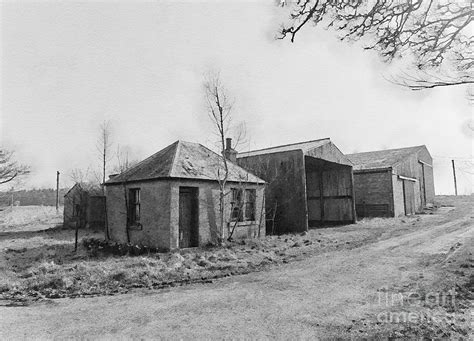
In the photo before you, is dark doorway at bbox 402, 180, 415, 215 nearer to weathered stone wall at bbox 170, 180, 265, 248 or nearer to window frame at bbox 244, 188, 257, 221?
window frame at bbox 244, 188, 257, 221

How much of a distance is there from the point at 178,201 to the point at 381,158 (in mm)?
23848

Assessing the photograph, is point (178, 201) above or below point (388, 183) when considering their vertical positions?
below

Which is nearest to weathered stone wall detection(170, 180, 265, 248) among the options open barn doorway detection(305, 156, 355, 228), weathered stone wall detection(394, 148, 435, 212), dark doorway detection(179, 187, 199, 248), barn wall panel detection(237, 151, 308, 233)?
dark doorway detection(179, 187, 199, 248)

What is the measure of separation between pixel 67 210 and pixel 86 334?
2648 centimetres

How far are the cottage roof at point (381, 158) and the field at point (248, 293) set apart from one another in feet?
50.6

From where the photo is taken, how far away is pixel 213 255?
1190cm

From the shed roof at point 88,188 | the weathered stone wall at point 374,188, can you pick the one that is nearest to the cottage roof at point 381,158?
the weathered stone wall at point 374,188

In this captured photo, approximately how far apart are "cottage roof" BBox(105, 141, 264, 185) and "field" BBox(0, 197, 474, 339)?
333 cm

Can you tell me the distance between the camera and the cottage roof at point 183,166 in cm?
1363

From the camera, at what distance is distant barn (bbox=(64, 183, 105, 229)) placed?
88.7ft

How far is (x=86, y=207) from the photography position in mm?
27594

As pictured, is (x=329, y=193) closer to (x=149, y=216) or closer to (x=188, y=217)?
(x=188, y=217)

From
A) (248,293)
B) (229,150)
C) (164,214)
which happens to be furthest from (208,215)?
(248,293)

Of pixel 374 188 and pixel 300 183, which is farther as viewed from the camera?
pixel 374 188
